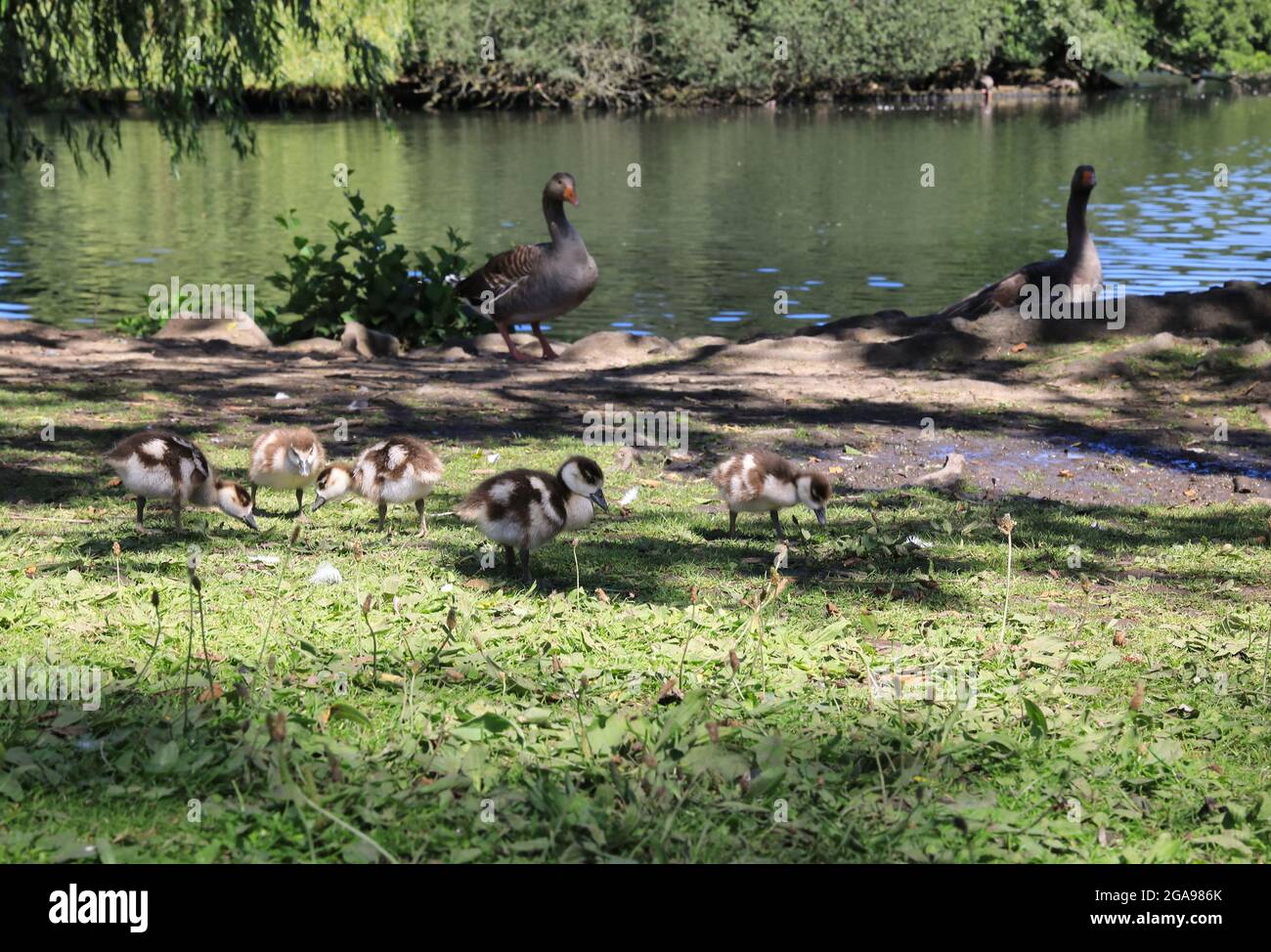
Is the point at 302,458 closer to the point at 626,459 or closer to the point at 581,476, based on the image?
the point at 581,476

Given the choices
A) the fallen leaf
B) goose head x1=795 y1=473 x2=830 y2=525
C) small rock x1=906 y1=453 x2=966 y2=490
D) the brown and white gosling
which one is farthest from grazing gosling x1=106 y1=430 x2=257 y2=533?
small rock x1=906 y1=453 x2=966 y2=490

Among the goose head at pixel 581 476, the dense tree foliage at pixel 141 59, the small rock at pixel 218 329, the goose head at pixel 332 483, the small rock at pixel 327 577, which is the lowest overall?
the small rock at pixel 327 577

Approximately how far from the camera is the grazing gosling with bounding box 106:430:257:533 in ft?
27.6

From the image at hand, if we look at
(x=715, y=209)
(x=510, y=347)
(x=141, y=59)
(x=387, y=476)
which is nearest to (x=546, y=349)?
(x=510, y=347)

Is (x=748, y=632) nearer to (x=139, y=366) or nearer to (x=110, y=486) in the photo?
(x=110, y=486)

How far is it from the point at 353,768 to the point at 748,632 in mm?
2296

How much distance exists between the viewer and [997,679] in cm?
616

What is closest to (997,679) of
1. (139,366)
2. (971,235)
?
(139,366)

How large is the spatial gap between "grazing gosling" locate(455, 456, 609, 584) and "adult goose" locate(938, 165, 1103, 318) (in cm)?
999

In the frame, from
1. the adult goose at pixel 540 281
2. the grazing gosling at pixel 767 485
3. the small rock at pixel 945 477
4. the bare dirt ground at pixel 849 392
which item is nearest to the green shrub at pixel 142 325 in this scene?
the bare dirt ground at pixel 849 392

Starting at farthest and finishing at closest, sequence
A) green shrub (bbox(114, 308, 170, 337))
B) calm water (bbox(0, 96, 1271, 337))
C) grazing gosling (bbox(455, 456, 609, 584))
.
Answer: calm water (bbox(0, 96, 1271, 337)), green shrub (bbox(114, 308, 170, 337)), grazing gosling (bbox(455, 456, 609, 584))

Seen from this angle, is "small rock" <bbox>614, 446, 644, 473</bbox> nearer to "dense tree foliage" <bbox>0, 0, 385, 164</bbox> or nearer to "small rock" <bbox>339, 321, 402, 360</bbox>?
"dense tree foliage" <bbox>0, 0, 385, 164</bbox>

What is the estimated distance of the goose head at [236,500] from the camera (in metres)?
8.58

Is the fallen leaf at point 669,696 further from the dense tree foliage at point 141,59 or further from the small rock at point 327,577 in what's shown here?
the dense tree foliage at point 141,59
